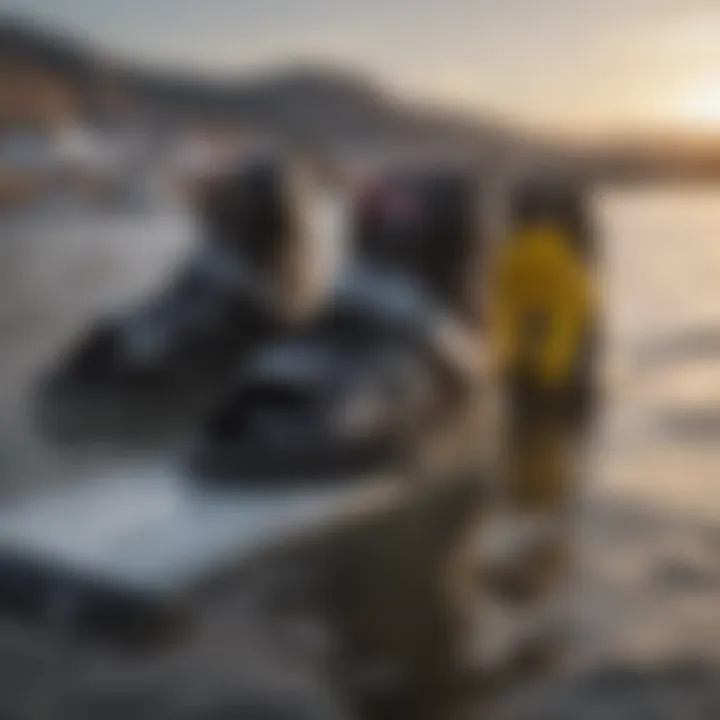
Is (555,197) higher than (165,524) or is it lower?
higher

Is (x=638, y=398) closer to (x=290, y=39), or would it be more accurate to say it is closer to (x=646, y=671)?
(x=646, y=671)

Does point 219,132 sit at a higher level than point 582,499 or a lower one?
higher

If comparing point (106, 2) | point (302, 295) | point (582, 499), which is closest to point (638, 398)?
point (582, 499)

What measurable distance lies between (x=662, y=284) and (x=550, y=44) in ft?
0.47

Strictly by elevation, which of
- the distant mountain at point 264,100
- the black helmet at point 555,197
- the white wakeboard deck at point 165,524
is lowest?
the white wakeboard deck at point 165,524

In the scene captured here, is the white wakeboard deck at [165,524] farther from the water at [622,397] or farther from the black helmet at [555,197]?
the black helmet at [555,197]

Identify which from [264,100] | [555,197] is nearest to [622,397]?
[555,197]

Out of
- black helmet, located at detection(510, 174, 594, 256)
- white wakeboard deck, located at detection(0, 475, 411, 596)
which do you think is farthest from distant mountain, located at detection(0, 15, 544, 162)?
white wakeboard deck, located at detection(0, 475, 411, 596)

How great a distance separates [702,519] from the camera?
0.63m

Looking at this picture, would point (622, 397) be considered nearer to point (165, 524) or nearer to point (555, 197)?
point (555, 197)

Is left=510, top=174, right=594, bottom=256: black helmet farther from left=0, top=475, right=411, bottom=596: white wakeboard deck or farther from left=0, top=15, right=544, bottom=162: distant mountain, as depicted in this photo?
left=0, top=475, right=411, bottom=596: white wakeboard deck

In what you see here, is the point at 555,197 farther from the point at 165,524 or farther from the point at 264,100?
the point at 165,524

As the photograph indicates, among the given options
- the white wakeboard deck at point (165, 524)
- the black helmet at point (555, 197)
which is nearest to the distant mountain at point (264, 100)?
the black helmet at point (555, 197)

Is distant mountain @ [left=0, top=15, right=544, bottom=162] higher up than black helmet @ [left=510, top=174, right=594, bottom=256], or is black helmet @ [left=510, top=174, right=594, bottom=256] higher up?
distant mountain @ [left=0, top=15, right=544, bottom=162]
